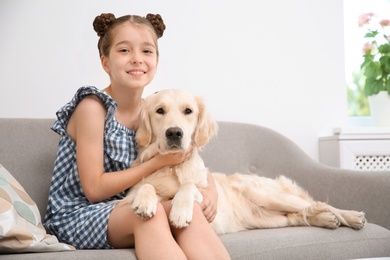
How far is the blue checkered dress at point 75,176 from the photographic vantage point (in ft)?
6.14

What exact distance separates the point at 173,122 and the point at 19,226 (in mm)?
668

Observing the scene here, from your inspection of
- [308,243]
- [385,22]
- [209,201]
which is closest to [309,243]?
[308,243]

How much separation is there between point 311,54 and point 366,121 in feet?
2.65

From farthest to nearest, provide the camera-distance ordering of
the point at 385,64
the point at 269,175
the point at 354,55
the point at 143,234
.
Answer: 1. the point at 354,55
2. the point at 385,64
3. the point at 269,175
4. the point at 143,234

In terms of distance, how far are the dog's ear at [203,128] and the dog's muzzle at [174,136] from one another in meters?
0.19

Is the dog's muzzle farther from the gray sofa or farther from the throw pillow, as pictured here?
the throw pillow

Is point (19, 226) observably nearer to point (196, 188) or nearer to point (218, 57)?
point (196, 188)

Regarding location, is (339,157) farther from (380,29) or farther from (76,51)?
(76,51)

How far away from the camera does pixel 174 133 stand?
1.91 meters

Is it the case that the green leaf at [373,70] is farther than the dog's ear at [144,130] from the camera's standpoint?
Yes

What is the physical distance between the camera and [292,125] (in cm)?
328

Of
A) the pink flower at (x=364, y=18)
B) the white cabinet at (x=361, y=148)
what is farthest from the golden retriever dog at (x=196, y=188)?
the pink flower at (x=364, y=18)

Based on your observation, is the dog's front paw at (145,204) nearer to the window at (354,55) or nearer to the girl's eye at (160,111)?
the girl's eye at (160,111)

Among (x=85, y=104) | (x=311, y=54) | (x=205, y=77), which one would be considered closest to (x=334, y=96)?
(x=311, y=54)
